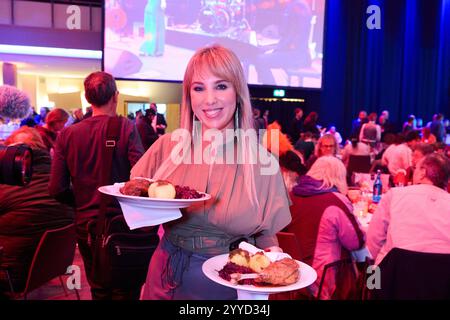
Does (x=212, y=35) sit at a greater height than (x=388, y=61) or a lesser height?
lesser

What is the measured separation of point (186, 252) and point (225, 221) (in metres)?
0.16

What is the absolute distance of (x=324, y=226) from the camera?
8.95ft

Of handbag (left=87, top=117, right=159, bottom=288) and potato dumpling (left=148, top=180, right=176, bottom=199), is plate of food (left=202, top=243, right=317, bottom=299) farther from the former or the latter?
handbag (left=87, top=117, right=159, bottom=288)

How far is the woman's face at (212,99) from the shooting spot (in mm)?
1440

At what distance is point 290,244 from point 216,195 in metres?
1.23

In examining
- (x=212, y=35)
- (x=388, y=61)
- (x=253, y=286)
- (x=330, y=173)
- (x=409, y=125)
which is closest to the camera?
(x=253, y=286)

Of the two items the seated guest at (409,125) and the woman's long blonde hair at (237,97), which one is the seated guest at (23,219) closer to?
the woman's long blonde hair at (237,97)

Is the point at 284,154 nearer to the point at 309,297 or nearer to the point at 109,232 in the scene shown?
the point at 309,297

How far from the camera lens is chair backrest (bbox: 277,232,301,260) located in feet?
8.41

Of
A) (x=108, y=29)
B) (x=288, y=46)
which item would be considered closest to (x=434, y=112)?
(x=288, y=46)

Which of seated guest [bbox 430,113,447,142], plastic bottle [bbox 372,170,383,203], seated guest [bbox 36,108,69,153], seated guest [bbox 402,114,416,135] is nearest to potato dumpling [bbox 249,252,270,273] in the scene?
plastic bottle [bbox 372,170,383,203]


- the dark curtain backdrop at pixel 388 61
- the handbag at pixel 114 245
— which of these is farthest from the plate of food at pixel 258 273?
the dark curtain backdrop at pixel 388 61

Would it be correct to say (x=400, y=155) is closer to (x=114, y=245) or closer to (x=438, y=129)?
(x=114, y=245)

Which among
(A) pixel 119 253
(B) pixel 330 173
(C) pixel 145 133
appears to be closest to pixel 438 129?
(C) pixel 145 133
